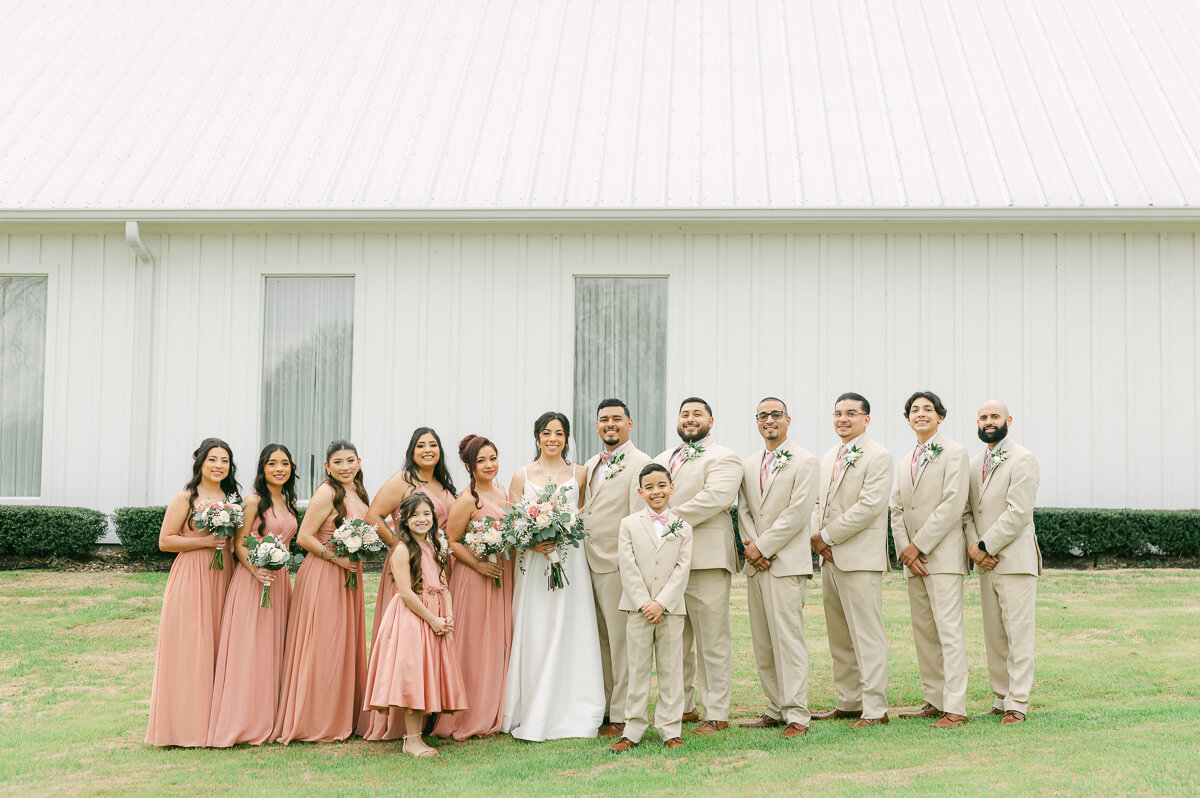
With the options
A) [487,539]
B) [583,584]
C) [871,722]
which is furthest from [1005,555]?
[487,539]

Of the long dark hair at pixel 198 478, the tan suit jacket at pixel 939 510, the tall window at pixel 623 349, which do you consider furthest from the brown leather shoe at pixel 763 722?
the tall window at pixel 623 349

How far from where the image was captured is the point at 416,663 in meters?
7.27

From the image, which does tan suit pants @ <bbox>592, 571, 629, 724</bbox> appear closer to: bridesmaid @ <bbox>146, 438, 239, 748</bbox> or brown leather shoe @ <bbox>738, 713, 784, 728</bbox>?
brown leather shoe @ <bbox>738, 713, 784, 728</bbox>

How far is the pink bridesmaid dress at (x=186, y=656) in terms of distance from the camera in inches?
295

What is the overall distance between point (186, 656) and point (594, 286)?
815cm

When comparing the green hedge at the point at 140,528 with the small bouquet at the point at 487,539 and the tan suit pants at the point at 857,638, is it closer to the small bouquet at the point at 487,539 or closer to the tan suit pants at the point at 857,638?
the small bouquet at the point at 487,539

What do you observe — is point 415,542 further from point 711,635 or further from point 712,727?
point 712,727

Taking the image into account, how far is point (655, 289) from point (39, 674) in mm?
8263

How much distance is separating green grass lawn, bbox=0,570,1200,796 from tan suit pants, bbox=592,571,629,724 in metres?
0.40
